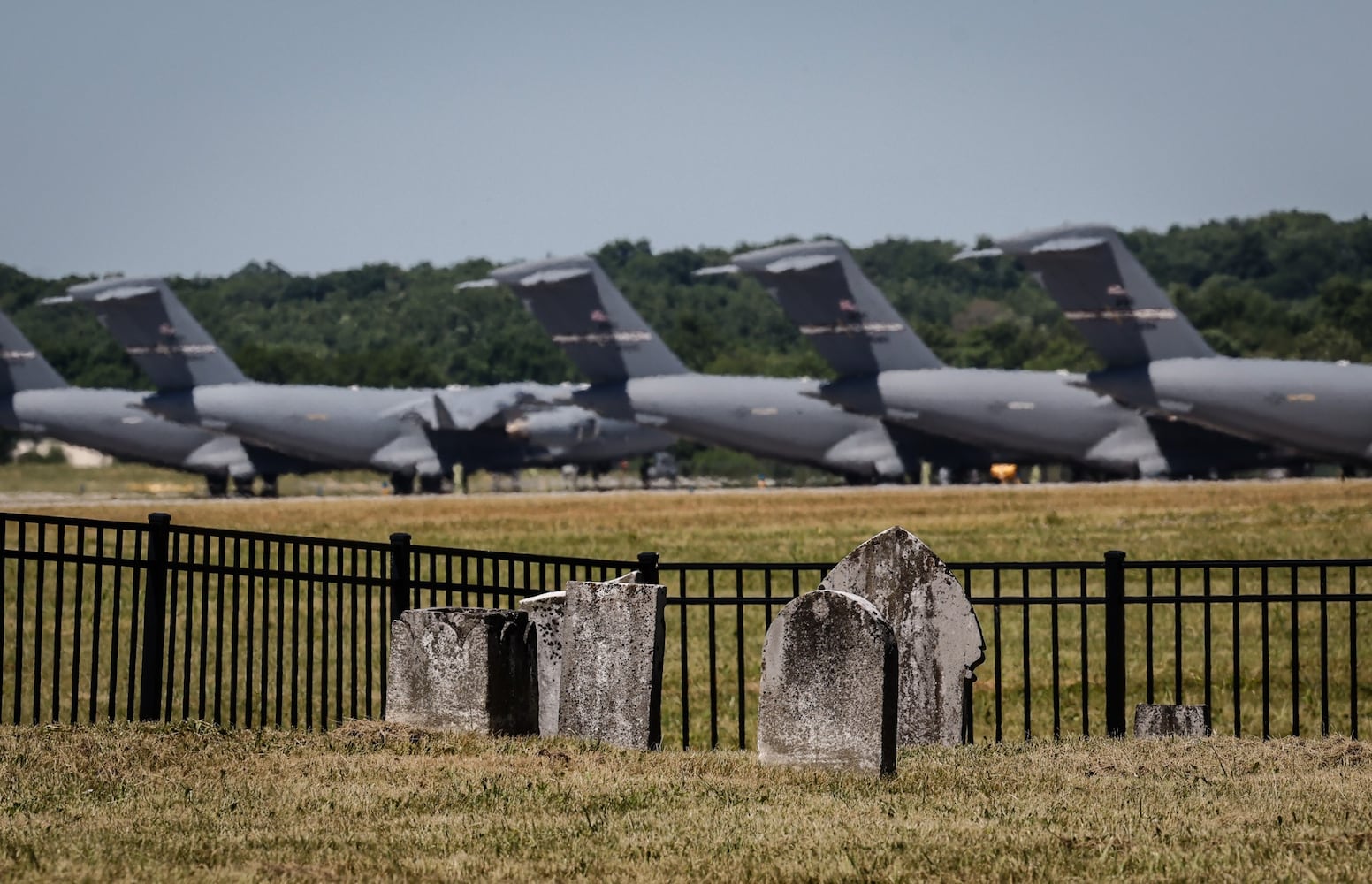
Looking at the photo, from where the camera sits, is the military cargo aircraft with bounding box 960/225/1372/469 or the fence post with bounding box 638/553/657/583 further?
the military cargo aircraft with bounding box 960/225/1372/469

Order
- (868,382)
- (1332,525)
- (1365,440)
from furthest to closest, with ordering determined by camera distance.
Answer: (868,382) < (1365,440) < (1332,525)

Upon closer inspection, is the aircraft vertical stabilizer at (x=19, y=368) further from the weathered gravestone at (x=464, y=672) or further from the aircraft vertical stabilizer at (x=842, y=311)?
the weathered gravestone at (x=464, y=672)

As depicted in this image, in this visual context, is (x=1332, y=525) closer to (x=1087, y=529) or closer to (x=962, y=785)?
(x=1087, y=529)

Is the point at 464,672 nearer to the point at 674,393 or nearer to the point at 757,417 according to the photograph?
the point at 757,417

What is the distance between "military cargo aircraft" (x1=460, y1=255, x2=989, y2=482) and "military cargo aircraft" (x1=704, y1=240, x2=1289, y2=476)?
2.23 meters

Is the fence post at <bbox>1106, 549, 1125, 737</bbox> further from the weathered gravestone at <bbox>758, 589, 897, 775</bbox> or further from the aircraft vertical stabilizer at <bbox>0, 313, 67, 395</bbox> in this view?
the aircraft vertical stabilizer at <bbox>0, 313, 67, 395</bbox>

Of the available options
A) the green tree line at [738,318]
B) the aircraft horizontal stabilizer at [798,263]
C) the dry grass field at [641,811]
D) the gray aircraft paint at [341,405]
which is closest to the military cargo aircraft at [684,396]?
the gray aircraft paint at [341,405]

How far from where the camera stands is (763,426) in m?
76.7

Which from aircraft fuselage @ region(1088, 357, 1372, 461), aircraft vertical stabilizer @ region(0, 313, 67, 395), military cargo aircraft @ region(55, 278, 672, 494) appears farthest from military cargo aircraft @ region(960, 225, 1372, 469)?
aircraft vertical stabilizer @ region(0, 313, 67, 395)

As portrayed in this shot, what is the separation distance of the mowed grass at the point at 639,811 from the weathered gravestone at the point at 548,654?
0.74m

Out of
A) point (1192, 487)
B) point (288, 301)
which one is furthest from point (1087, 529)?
point (288, 301)

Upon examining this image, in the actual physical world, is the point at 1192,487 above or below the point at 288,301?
below

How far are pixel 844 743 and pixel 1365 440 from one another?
6093cm

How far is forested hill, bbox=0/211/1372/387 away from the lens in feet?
424
